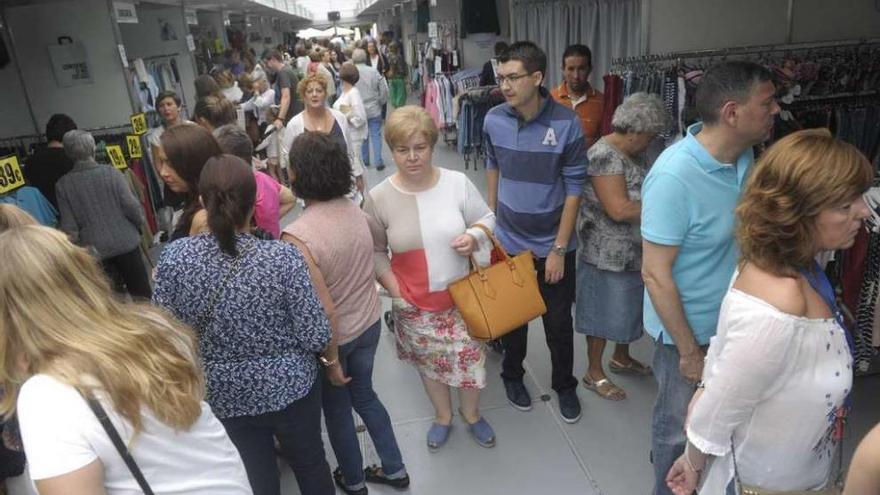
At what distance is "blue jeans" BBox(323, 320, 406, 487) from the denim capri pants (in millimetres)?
1117

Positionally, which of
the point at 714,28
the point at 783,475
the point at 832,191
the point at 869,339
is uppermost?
the point at 714,28

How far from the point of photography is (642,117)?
239cm

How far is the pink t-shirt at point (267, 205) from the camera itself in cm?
248

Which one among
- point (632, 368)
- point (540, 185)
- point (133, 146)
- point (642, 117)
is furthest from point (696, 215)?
point (133, 146)

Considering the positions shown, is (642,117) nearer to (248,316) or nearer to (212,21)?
(248,316)

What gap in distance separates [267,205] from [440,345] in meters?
0.95

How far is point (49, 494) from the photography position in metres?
1.00

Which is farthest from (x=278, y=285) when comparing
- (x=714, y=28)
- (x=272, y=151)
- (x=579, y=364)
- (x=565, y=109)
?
(x=272, y=151)

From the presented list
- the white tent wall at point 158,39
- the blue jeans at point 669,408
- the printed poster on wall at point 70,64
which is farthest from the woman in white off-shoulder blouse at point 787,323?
the white tent wall at point 158,39

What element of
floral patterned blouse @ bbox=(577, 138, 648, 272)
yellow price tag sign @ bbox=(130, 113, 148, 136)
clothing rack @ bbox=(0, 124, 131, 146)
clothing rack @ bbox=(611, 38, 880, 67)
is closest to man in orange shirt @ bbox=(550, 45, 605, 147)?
clothing rack @ bbox=(611, 38, 880, 67)

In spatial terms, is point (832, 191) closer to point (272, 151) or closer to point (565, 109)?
point (565, 109)

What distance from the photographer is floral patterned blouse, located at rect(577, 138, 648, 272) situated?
2.49 m

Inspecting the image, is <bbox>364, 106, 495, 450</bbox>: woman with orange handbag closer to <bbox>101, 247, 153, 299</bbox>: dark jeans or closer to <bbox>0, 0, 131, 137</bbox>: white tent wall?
<bbox>101, 247, 153, 299</bbox>: dark jeans

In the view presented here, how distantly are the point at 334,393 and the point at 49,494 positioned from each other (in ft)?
3.96
